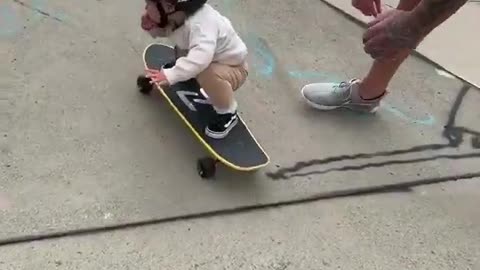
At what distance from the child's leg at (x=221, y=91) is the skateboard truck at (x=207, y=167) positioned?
12 cm

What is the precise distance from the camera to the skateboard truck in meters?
2.49

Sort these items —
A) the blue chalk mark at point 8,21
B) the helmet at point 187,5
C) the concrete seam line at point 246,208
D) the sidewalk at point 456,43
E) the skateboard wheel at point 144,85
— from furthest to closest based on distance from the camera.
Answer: the sidewalk at point 456,43 < the blue chalk mark at point 8,21 < the skateboard wheel at point 144,85 < the helmet at point 187,5 < the concrete seam line at point 246,208

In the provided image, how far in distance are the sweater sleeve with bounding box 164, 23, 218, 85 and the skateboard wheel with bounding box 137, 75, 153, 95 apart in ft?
1.22

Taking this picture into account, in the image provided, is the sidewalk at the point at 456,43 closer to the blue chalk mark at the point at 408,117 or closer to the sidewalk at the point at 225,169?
the sidewalk at the point at 225,169

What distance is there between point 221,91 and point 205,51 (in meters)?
0.17

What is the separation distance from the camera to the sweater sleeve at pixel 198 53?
2.44 m

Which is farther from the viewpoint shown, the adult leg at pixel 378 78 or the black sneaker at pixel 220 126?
the adult leg at pixel 378 78

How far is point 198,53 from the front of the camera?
243 centimetres

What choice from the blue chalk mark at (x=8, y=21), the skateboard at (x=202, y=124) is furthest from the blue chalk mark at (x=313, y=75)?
the blue chalk mark at (x=8, y=21)

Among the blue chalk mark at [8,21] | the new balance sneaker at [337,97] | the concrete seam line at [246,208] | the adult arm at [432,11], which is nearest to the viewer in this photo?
the adult arm at [432,11]

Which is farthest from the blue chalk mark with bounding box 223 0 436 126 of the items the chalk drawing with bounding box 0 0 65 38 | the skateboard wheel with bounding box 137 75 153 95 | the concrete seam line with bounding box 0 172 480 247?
the chalk drawing with bounding box 0 0 65 38

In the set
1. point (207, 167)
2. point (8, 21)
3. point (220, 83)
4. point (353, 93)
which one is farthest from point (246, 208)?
point (8, 21)

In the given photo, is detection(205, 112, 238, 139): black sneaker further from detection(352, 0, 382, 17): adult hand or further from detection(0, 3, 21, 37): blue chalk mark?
detection(0, 3, 21, 37): blue chalk mark

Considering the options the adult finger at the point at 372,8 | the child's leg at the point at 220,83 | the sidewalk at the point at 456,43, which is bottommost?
the sidewalk at the point at 456,43
